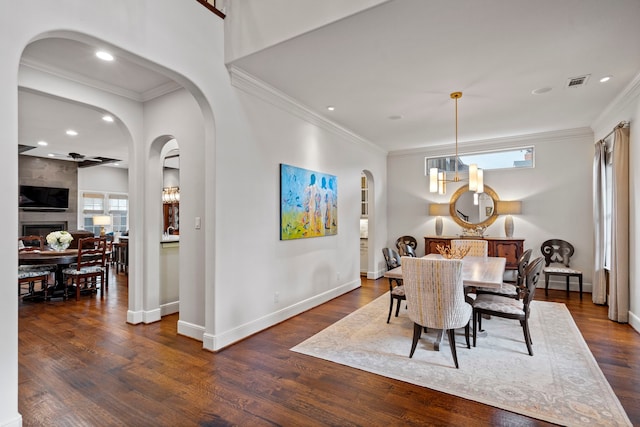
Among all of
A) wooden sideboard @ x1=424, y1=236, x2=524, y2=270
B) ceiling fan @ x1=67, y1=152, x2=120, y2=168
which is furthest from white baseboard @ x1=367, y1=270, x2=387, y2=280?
ceiling fan @ x1=67, y1=152, x2=120, y2=168

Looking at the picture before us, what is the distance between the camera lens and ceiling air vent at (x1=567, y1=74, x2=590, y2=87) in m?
3.53

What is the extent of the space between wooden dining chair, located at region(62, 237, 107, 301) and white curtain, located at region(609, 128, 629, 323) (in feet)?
24.0

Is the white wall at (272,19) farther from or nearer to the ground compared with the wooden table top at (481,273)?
farther from the ground

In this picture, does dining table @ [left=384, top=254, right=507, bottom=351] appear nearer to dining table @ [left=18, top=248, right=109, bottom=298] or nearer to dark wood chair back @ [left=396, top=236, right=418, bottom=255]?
dark wood chair back @ [left=396, top=236, right=418, bottom=255]

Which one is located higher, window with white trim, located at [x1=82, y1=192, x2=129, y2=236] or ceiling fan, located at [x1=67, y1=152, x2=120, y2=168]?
ceiling fan, located at [x1=67, y1=152, x2=120, y2=168]

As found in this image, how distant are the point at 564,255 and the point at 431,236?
2.20 m

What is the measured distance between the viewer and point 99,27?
2.29 metres

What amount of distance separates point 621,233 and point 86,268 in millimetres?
7685

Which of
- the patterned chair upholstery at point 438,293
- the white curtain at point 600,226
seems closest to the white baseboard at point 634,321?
the white curtain at point 600,226

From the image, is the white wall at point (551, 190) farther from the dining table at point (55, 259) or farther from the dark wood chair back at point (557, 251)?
the dining table at point (55, 259)

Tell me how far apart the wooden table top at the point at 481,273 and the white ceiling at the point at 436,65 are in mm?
2047

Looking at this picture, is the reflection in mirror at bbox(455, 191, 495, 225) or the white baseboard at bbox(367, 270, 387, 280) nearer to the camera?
the reflection in mirror at bbox(455, 191, 495, 225)

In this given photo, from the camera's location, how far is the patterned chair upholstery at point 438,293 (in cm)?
276

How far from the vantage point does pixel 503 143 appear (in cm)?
627
